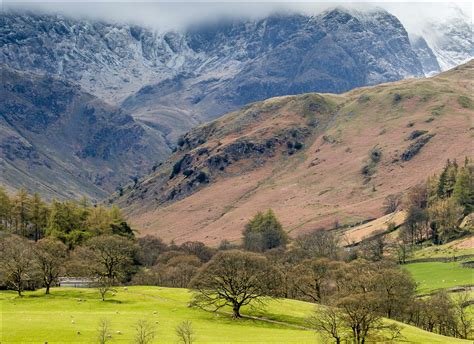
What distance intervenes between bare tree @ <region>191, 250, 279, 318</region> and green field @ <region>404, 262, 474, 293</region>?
52013 millimetres

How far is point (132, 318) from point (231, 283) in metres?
18.7

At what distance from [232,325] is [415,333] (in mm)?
26508

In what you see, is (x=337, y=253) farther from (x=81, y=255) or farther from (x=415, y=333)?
(x=415, y=333)

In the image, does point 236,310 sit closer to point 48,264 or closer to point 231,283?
point 231,283

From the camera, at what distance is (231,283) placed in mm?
104750

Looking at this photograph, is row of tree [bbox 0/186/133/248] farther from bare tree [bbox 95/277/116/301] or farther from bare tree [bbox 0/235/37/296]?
bare tree [bbox 0/235/37/296]

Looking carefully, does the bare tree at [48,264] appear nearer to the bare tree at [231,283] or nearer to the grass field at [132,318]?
the grass field at [132,318]

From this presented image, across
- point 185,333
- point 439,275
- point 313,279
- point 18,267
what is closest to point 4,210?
point 18,267

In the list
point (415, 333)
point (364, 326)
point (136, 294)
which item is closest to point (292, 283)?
point (136, 294)

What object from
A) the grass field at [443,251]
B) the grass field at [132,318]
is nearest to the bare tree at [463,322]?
the grass field at [132,318]

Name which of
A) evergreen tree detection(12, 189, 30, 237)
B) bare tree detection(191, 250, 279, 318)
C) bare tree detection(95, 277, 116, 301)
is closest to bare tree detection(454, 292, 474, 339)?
bare tree detection(191, 250, 279, 318)

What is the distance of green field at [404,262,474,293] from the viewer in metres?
144

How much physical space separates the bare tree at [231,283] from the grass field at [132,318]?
8.88ft

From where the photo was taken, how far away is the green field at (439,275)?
14388 centimetres
